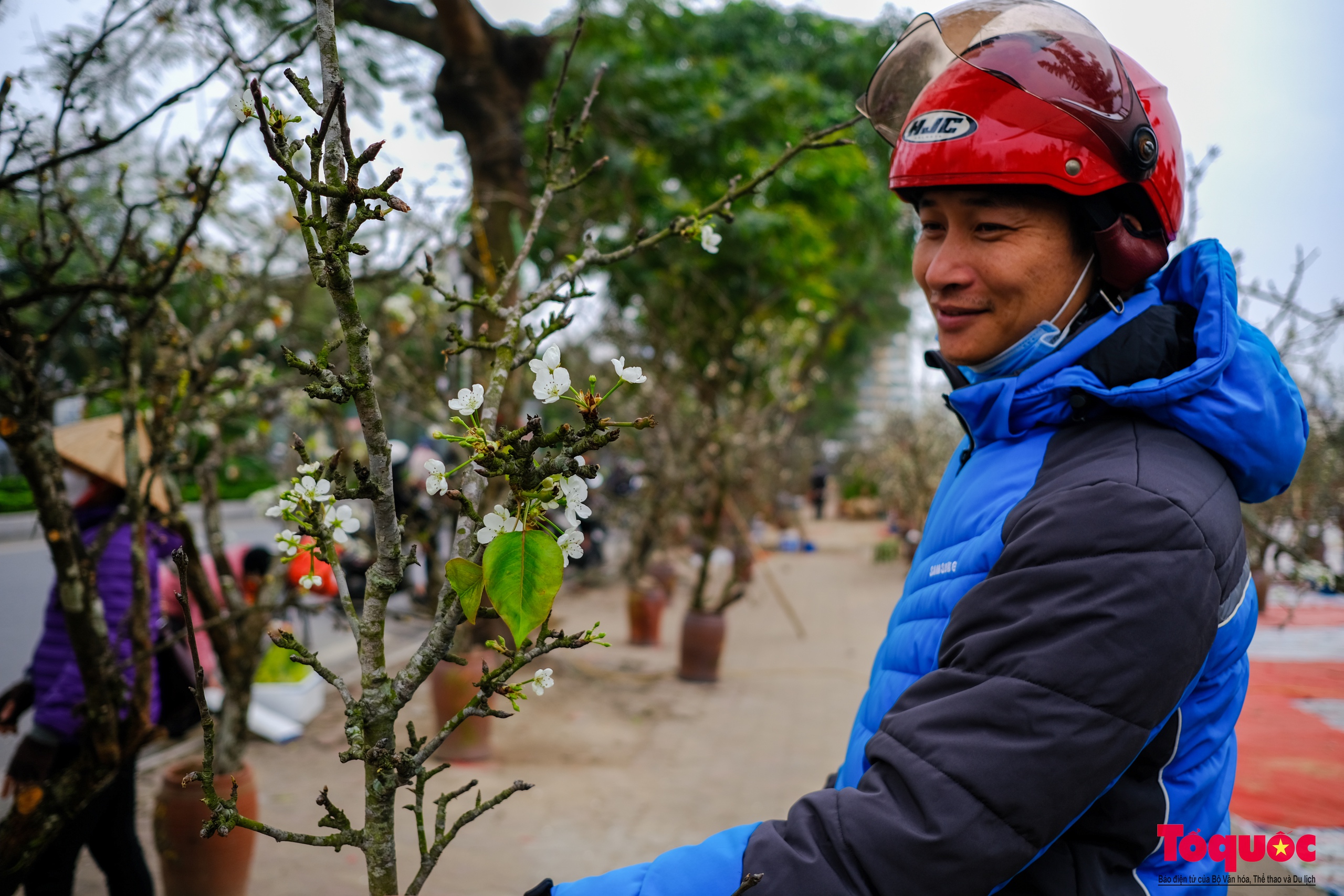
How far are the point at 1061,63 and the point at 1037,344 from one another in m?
0.45

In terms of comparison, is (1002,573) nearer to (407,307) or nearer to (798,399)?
(407,307)

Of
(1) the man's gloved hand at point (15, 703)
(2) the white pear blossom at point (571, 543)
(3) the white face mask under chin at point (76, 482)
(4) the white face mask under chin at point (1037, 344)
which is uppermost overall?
(4) the white face mask under chin at point (1037, 344)

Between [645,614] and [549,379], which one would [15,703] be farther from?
[645,614]

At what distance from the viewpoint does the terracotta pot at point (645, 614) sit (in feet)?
29.5

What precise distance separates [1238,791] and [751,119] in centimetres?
855

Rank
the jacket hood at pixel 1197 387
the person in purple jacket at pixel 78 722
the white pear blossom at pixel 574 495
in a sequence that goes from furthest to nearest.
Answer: the person in purple jacket at pixel 78 722, the jacket hood at pixel 1197 387, the white pear blossom at pixel 574 495

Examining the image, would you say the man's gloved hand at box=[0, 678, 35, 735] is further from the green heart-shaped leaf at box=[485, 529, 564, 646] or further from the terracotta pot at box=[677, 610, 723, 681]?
the terracotta pot at box=[677, 610, 723, 681]

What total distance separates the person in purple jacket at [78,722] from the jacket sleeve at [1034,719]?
2491mm

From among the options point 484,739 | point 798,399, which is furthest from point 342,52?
point 798,399

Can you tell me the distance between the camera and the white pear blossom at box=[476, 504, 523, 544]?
1087mm

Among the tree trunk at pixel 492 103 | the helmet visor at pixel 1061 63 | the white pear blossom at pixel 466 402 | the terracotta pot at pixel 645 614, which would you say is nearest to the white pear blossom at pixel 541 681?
the white pear blossom at pixel 466 402

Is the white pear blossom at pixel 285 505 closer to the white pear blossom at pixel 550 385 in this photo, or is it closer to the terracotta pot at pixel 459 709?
the white pear blossom at pixel 550 385

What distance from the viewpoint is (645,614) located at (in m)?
9.02

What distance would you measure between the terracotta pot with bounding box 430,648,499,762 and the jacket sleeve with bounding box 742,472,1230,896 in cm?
450
